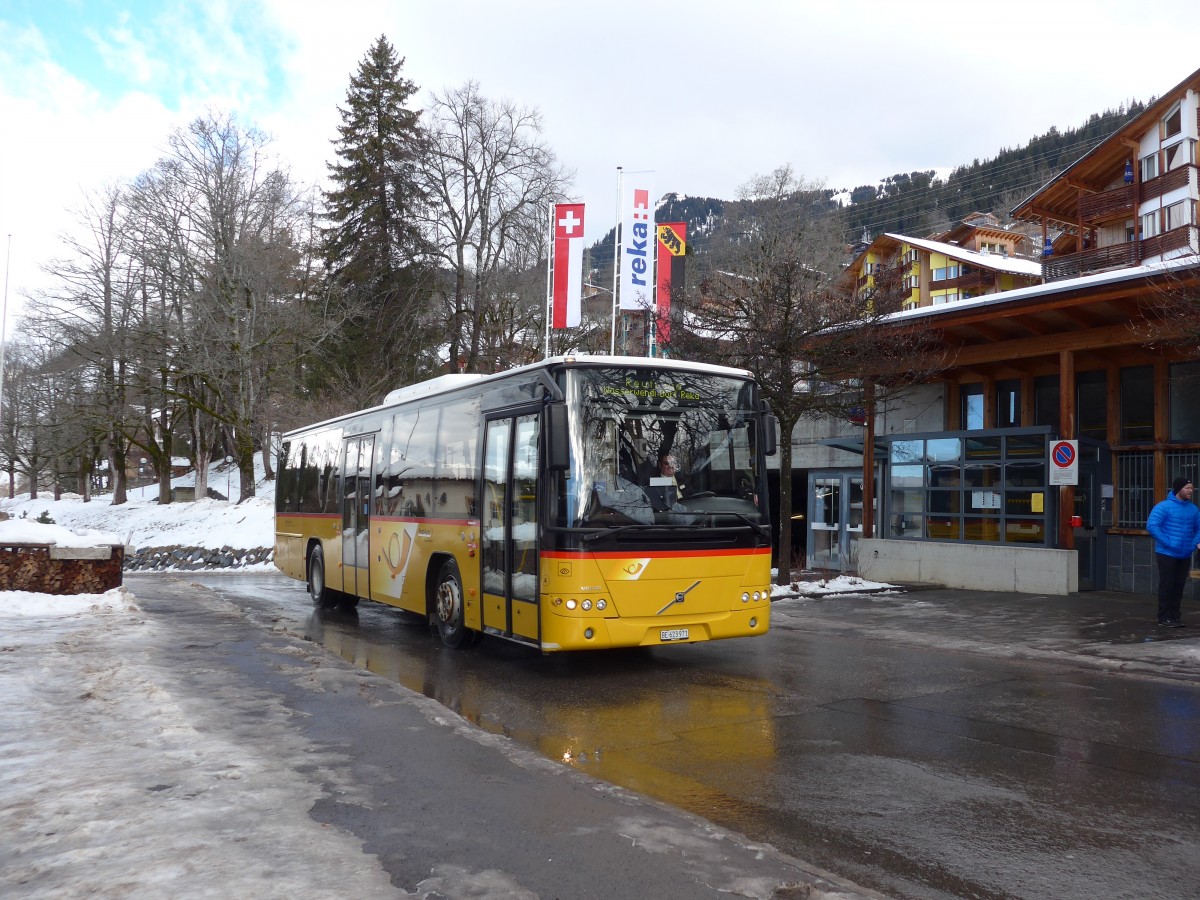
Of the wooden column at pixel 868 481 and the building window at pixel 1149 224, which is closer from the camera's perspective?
the wooden column at pixel 868 481

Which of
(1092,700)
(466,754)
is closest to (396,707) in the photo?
(466,754)

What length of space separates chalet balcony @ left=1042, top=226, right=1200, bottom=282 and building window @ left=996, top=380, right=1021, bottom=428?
1630 centimetres

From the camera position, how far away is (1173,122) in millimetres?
35688

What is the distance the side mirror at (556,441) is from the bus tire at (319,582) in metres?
7.90

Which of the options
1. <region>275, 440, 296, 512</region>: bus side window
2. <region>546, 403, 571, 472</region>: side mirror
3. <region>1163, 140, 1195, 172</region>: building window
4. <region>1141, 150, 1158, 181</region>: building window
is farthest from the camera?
<region>1141, 150, 1158, 181</region>: building window

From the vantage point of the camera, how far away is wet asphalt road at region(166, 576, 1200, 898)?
4.64 meters

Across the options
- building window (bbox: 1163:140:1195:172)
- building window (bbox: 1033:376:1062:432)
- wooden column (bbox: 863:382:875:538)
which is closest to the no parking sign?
building window (bbox: 1033:376:1062:432)

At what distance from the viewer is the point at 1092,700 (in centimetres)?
852

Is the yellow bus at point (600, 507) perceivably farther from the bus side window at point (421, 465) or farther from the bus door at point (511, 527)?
the bus side window at point (421, 465)

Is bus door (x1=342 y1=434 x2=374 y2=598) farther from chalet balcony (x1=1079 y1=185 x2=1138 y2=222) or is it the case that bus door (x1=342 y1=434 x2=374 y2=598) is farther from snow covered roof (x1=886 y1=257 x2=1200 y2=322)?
chalet balcony (x1=1079 y1=185 x2=1138 y2=222)

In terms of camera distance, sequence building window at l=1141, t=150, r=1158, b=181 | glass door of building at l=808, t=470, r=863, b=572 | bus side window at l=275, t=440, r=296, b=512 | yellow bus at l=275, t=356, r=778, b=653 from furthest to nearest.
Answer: building window at l=1141, t=150, r=1158, b=181, glass door of building at l=808, t=470, r=863, b=572, bus side window at l=275, t=440, r=296, b=512, yellow bus at l=275, t=356, r=778, b=653

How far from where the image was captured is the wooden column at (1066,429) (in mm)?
16922

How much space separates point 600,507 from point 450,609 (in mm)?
2986

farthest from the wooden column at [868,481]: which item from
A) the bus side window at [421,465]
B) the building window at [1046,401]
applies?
the bus side window at [421,465]
